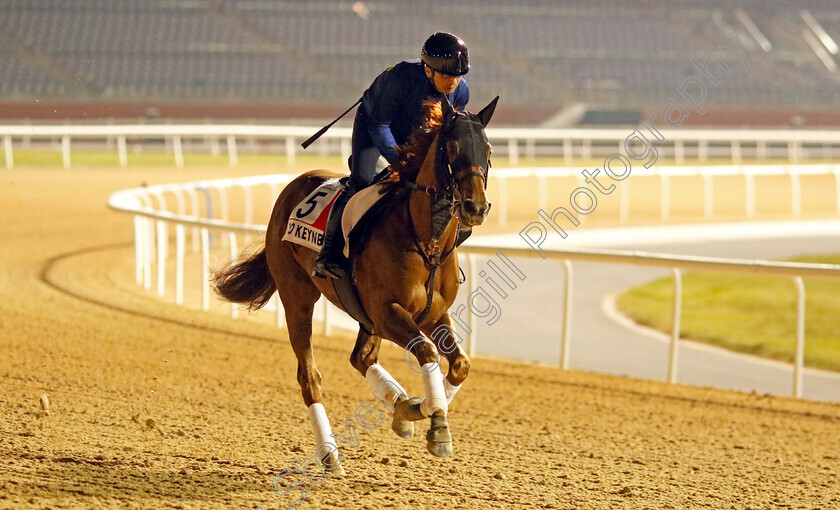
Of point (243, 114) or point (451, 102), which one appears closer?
point (451, 102)

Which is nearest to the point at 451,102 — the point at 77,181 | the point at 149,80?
the point at 77,181

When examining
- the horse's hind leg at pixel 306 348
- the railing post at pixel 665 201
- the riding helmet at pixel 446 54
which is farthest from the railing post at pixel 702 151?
the riding helmet at pixel 446 54

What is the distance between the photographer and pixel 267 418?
5.62m

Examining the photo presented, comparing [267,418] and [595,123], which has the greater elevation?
[595,123]

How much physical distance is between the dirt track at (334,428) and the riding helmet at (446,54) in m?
1.76

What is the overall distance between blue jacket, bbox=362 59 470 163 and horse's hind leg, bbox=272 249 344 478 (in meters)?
0.88

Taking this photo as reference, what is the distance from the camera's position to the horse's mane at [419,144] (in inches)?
155

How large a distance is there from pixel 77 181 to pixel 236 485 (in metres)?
15.1

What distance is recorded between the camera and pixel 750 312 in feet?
38.7

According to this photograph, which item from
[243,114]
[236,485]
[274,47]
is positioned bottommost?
[236,485]

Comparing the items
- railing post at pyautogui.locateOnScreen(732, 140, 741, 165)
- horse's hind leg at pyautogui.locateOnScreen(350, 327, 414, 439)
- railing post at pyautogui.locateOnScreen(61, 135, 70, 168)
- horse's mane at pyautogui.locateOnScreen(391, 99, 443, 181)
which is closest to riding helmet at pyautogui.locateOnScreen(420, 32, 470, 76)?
horse's mane at pyautogui.locateOnScreen(391, 99, 443, 181)

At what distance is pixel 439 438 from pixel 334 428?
1.85 meters

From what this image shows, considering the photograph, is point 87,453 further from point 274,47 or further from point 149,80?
point 274,47

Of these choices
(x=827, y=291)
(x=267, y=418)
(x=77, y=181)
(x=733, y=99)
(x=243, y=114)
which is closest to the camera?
(x=267, y=418)
